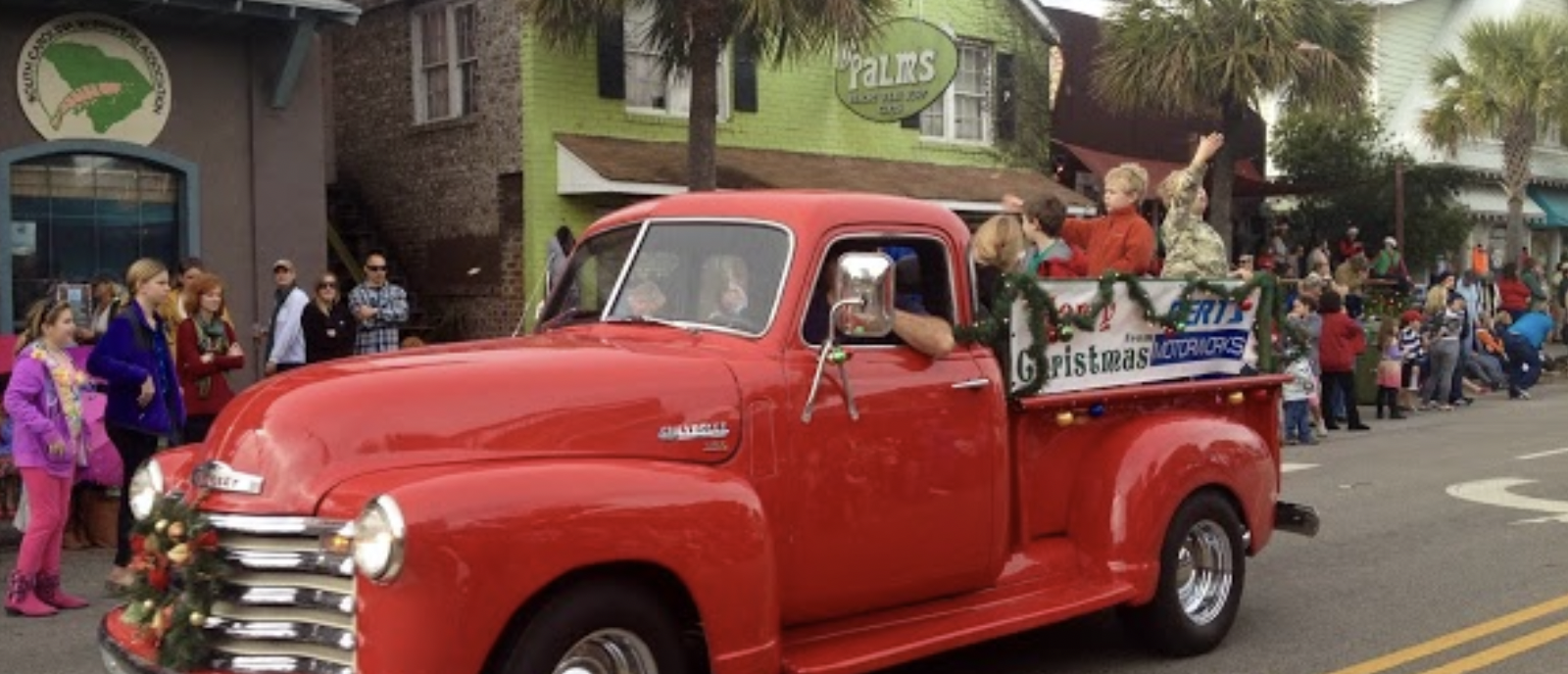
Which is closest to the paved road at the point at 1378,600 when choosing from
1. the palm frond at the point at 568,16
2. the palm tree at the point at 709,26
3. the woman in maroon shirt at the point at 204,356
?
the woman in maroon shirt at the point at 204,356

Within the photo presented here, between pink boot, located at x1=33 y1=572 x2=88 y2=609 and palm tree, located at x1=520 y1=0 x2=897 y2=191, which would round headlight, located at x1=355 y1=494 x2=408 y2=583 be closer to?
pink boot, located at x1=33 y1=572 x2=88 y2=609

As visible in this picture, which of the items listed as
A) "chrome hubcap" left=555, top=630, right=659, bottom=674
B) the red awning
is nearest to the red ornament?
"chrome hubcap" left=555, top=630, right=659, bottom=674

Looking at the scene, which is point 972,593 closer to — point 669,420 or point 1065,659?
point 1065,659

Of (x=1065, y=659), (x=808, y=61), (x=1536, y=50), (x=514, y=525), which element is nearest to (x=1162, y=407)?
(x=1065, y=659)

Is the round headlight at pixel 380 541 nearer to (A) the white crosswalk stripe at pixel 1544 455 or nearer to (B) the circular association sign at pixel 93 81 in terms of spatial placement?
(B) the circular association sign at pixel 93 81

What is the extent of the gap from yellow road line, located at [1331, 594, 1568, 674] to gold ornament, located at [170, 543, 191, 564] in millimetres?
4511

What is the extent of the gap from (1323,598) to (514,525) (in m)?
5.01

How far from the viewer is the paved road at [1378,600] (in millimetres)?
6758

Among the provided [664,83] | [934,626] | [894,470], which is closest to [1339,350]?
[664,83]

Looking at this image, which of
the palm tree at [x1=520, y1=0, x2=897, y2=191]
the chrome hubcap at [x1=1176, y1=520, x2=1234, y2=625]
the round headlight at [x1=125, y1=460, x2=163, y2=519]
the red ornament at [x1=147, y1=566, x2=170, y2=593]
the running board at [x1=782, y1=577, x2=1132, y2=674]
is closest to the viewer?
the red ornament at [x1=147, y1=566, x2=170, y2=593]

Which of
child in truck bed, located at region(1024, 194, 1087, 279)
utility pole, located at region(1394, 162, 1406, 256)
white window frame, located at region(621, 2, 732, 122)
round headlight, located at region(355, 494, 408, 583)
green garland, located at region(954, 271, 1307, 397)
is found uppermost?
white window frame, located at region(621, 2, 732, 122)

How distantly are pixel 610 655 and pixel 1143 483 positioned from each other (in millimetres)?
2704

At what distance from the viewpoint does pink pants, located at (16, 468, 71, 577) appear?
7.94 meters

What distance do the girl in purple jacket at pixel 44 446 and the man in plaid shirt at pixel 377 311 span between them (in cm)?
442
